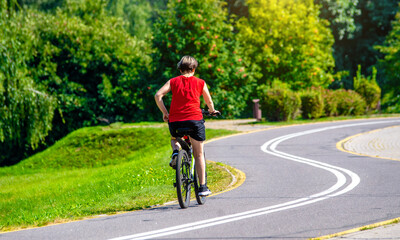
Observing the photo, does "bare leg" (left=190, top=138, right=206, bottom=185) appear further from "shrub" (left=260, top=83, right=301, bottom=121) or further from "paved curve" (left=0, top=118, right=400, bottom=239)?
"shrub" (left=260, top=83, right=301, bottom=121)

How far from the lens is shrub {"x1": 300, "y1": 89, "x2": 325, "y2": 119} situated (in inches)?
947

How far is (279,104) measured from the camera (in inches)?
912

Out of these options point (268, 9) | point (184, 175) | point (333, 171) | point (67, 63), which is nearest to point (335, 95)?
point (268, 9)

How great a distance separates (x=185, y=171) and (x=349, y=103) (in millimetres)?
19771

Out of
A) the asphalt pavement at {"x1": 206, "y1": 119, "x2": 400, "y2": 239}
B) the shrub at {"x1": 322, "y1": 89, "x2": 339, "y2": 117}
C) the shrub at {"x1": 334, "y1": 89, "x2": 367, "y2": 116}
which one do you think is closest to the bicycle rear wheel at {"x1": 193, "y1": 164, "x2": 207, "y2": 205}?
the asphalt pavement at {"x1": 206, "y1": 119, "x2": 400, "y2": 239}

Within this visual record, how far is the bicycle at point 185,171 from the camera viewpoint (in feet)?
22.3

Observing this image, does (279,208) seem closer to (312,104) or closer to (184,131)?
(184,131)

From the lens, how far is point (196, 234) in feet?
18.8

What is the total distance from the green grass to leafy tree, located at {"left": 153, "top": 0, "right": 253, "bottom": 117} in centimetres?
470

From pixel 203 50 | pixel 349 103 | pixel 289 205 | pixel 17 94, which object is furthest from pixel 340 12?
pixel 289 205

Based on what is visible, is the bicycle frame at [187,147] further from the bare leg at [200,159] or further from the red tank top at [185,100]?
the red tank top at [185,100]

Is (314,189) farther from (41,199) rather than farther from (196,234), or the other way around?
(41,199)

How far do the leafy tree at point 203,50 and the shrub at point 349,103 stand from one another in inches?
178

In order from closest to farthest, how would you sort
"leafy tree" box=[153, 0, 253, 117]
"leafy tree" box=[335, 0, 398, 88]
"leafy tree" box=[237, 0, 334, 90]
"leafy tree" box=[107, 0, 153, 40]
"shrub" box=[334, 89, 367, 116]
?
1. "shrub" box=[334, 89, 367, 116]
2. "leafy tree" box=[153, 0, 253, 117]
3. "leafy tree" box=[237, 0, 334, 90]
4. "leafy tree" box=[335, 0, 398, 88]
5. "leafy tree" box=[107, 0, 153, 40]
